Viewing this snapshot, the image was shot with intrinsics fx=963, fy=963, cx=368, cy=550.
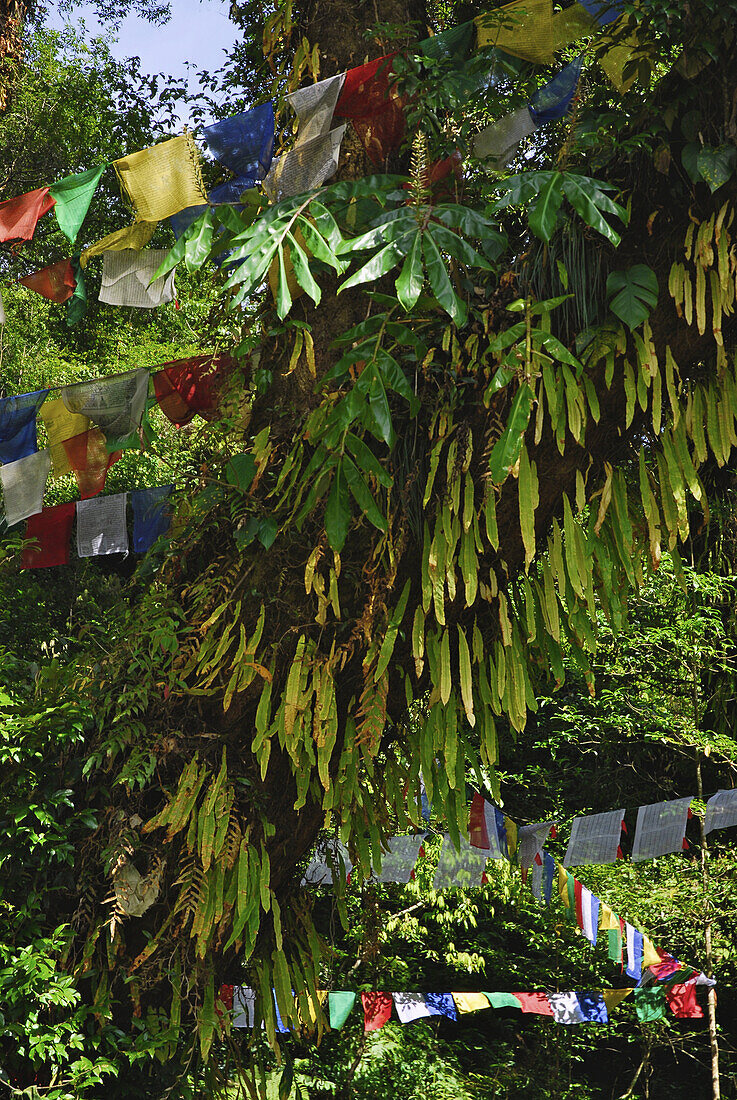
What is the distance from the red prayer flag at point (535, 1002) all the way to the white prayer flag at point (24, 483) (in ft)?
13.0

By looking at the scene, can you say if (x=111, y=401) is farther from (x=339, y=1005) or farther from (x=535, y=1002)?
(x=535, y=1002)

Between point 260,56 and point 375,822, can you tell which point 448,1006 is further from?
point 260,56

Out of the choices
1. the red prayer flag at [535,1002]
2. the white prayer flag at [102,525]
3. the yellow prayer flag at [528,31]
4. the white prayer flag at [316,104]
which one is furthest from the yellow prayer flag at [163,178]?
the red prayer flag at [535,1002]

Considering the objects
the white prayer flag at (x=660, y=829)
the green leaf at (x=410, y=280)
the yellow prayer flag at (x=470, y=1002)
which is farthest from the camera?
the yellow prayer flag at (x=470, y=1002)

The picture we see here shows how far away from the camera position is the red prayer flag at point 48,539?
4.82m

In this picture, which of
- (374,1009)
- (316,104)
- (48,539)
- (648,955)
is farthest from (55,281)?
(648,955)

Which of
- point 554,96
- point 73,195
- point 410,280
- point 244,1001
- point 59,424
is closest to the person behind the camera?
point 410,280

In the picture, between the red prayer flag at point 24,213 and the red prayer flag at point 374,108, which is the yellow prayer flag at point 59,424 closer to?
the red prayer flag at point 24,213

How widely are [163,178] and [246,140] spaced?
12.5 inches

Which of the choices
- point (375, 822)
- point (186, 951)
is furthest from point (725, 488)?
point (186, 951)

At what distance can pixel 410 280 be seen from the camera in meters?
1.98

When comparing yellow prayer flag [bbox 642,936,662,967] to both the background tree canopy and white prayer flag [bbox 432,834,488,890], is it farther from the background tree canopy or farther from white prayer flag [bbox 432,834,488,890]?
the background tree canopy

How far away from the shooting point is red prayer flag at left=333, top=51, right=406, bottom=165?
117 inches

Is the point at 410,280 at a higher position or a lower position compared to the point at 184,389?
lower
